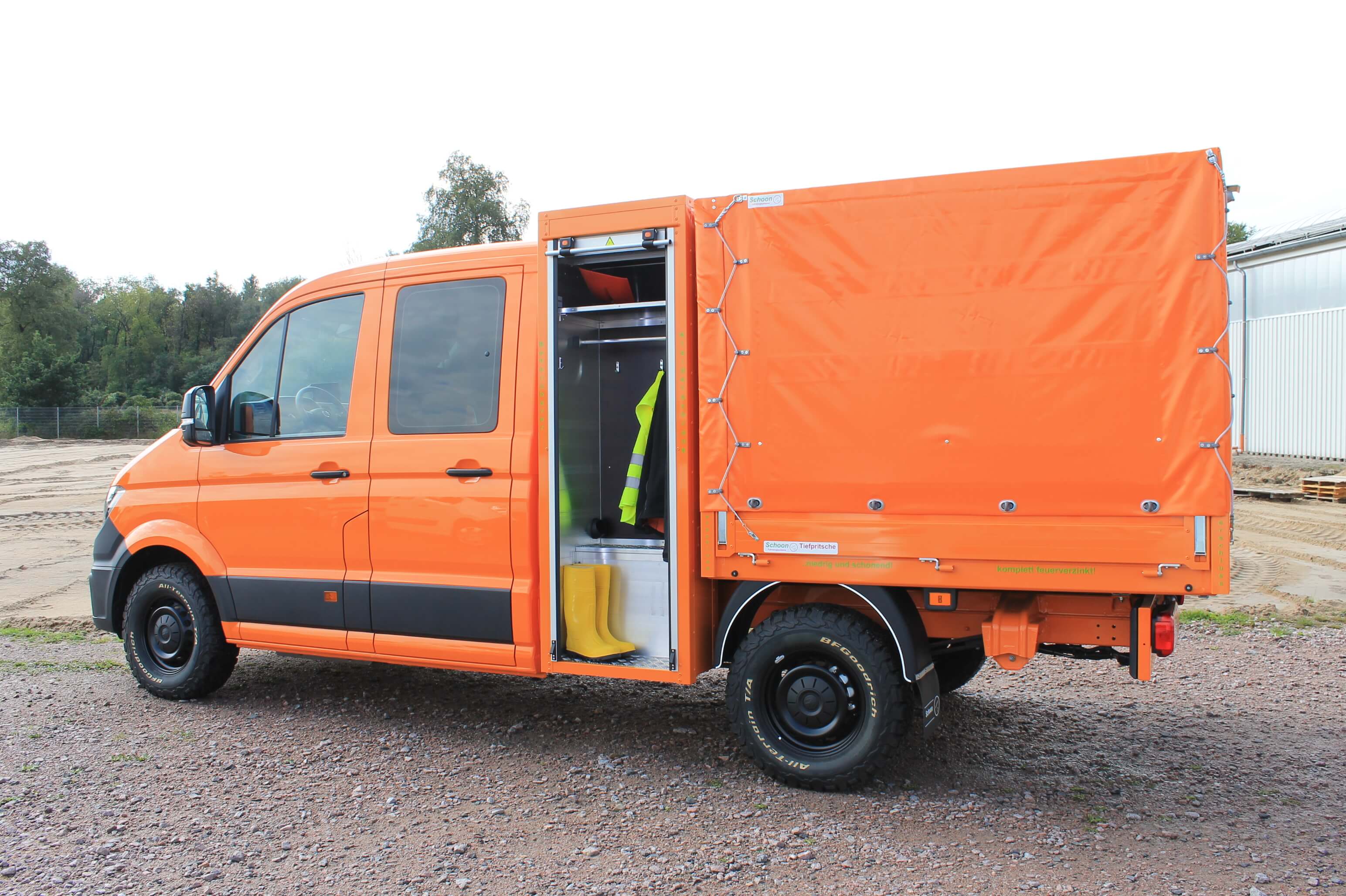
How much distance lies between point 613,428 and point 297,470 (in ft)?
5.89

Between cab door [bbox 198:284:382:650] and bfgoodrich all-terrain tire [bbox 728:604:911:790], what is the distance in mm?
2195

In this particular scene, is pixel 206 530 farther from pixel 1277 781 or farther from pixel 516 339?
pixel 1277 781

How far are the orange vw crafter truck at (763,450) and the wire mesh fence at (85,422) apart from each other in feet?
126

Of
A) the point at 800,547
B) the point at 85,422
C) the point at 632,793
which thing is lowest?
the point at 632,793

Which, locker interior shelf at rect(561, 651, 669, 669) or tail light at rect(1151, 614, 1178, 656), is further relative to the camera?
locker interior shelf at rect(561, 651, 669, 669)

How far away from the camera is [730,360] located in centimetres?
430

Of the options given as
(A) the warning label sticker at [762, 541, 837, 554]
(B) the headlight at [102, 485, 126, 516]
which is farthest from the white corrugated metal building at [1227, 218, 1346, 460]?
(B) the headlight at [102, 485, 126, 516]

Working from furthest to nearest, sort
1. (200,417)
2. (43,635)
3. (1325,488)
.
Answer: (1325,488)
(43,635)
(200,417)

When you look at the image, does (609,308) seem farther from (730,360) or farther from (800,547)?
(800,547)

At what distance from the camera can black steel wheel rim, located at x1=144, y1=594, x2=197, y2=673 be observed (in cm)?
585

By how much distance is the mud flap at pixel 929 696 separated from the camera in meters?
4.21

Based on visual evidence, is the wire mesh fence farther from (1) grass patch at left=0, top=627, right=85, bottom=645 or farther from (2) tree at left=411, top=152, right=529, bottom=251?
(1) grass patch at left=0, top=627, right=85, bottom=645

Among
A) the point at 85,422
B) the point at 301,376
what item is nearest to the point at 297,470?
the point at 301,376

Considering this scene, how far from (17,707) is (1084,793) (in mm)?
5992
